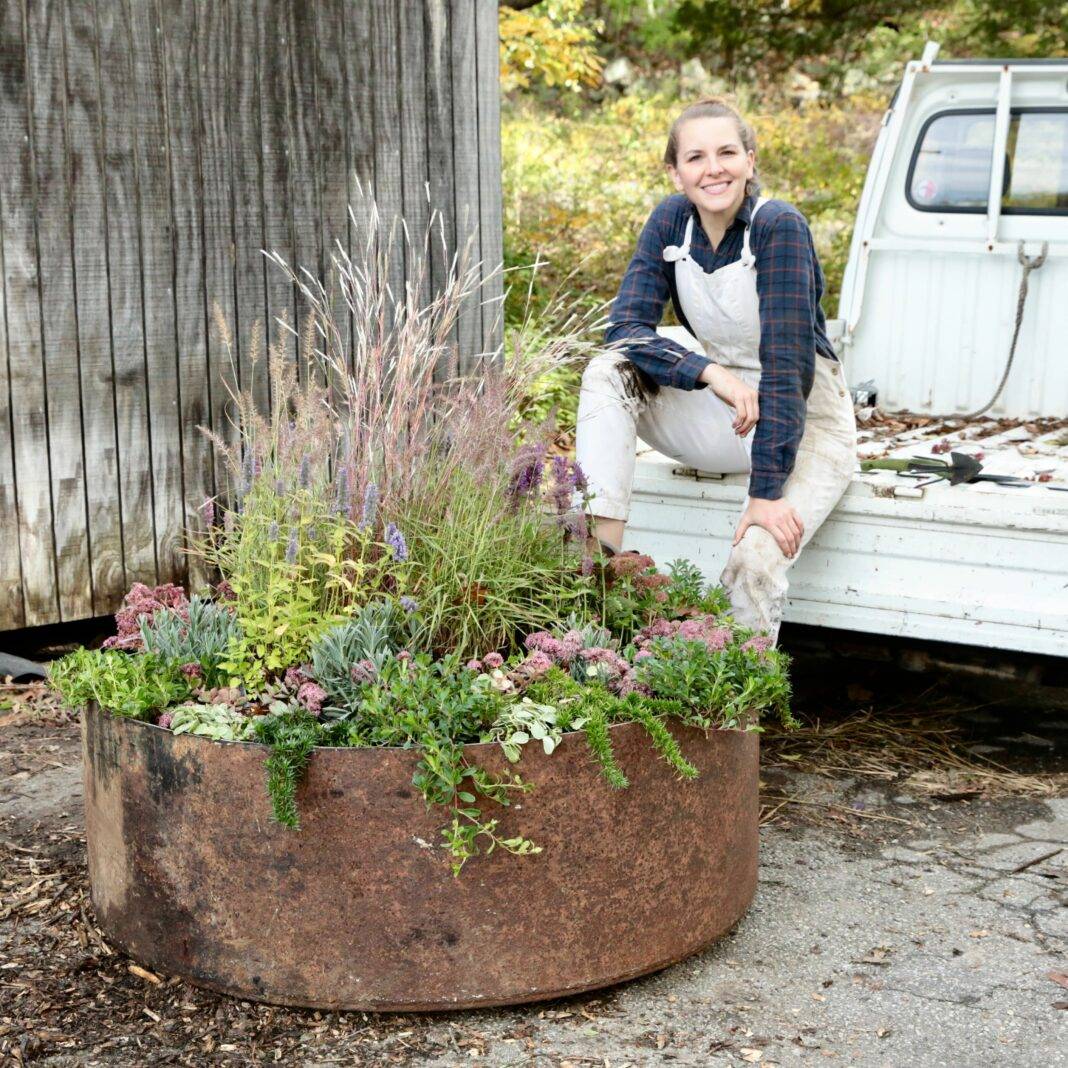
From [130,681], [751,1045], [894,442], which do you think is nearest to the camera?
[751,1045]

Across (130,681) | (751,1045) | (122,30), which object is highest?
(122,30)

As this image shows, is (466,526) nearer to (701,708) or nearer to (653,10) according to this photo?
(701,708)

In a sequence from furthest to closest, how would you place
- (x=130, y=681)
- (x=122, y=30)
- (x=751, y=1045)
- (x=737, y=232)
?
(x=122, y=30), (x=737, y=232), (x=130, y=681), (x=751, y=1045)

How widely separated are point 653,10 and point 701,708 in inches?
519

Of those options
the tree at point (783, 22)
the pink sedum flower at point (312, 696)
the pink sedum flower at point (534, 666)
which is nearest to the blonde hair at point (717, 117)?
the pink sedum flower at point (534, 666)

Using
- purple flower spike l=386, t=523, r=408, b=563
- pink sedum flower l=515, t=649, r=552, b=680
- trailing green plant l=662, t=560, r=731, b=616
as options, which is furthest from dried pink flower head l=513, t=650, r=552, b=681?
trailing green plant l=662, t=560, r=731, b=616

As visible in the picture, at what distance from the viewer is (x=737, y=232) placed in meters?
3.88

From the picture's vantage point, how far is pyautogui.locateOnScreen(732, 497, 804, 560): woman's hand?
373 centimetres

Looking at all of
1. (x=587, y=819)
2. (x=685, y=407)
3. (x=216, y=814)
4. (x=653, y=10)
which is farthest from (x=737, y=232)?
(x=653, y=10)

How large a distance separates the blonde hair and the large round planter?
171 centimetres

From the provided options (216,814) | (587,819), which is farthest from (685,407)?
(216,814)

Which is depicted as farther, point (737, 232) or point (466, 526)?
point (737, 232)

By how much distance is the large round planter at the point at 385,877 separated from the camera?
2.63 metres

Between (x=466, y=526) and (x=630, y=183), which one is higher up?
(x=630, y=183)
